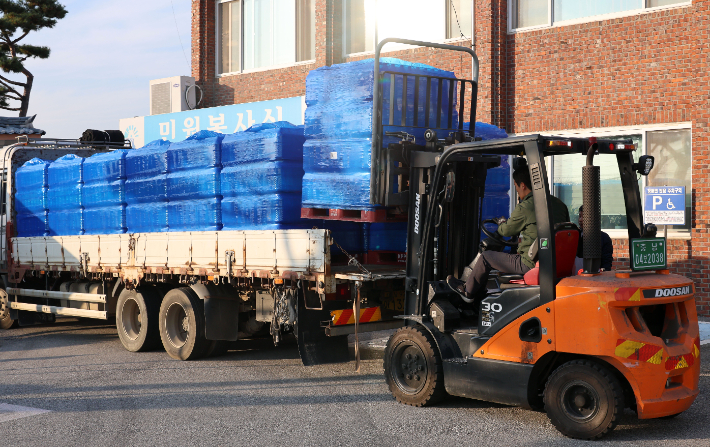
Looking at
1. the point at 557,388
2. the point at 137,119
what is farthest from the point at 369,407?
the point at 137,119

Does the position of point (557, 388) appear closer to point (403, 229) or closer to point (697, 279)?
point (403, 229)

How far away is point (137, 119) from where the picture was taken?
21188 millimetres

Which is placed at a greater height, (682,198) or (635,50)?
(635,50)

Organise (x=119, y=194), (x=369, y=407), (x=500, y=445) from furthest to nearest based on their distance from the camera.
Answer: (x=119, y=194), (x=369, y=407), (x=500, y=445)

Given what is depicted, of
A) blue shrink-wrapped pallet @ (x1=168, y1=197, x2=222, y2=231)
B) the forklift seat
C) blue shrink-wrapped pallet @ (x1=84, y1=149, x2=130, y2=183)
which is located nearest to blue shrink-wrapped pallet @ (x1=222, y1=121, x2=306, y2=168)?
blue shrink-wrapped pallet @ (x1=168, y1=197, x2=222, y2=231)

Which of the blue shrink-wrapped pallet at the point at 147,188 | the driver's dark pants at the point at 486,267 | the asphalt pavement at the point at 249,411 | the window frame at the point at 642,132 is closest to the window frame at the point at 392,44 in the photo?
the window frame at the point at 642,132

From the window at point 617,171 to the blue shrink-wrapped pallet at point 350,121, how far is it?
16.7 feet

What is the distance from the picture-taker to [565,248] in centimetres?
612

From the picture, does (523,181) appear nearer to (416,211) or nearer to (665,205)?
(416,211)

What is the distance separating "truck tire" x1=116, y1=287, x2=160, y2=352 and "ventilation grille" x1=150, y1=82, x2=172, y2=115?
10.9 m

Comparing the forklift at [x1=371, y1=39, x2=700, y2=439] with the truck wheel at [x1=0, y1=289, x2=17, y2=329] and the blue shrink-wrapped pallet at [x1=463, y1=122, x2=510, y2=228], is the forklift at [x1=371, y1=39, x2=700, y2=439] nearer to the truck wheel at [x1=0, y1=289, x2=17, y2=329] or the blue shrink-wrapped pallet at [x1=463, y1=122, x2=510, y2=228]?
the blue shrink-wrapped pallet at [x1=463, y1=122, x2=510, y2=228]

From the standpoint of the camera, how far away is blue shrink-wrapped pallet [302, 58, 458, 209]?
7.71 metres

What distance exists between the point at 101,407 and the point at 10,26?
23.4 m

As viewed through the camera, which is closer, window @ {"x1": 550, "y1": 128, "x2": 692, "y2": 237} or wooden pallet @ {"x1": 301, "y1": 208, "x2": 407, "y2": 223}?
wooden pallet @ {"x1": 301, "y1": 208, "x2": 407, "y2": 223}
